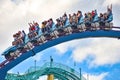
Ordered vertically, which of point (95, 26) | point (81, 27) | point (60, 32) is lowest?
point (60, 32)

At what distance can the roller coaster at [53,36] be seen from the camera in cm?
2511

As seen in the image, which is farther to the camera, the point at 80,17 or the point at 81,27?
the point at 80,17

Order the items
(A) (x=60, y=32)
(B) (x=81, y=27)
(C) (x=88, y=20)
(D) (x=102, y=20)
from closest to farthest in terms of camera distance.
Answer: (A) (x=60, y=32) < (B) (x=81, y=27) < (C) (x=88, y=20) < (D) (x=102, y=20)

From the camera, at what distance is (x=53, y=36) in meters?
26.0

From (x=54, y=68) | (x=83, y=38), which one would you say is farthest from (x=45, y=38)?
(x=54, y=68)

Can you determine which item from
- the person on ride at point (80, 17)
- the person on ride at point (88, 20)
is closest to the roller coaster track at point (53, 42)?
the person on ride at point (88, 20)

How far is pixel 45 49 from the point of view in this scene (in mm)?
25531

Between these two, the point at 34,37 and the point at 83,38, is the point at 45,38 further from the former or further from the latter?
the point at 83,38

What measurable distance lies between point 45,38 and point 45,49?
67cm

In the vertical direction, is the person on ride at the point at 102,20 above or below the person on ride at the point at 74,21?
above

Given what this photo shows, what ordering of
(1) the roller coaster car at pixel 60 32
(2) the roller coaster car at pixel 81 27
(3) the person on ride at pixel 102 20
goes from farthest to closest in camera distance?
(3) the person on ride at pixel 102 20 < (2) the roller coaster car at pixel 81 27 < (1) the roller coaster car at pixel 60 32

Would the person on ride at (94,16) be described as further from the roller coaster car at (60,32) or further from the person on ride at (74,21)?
the roller coaster car at (60,32)

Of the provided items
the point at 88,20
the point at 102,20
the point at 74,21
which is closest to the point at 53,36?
the point at 74,21

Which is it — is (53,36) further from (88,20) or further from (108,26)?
(108,26)
